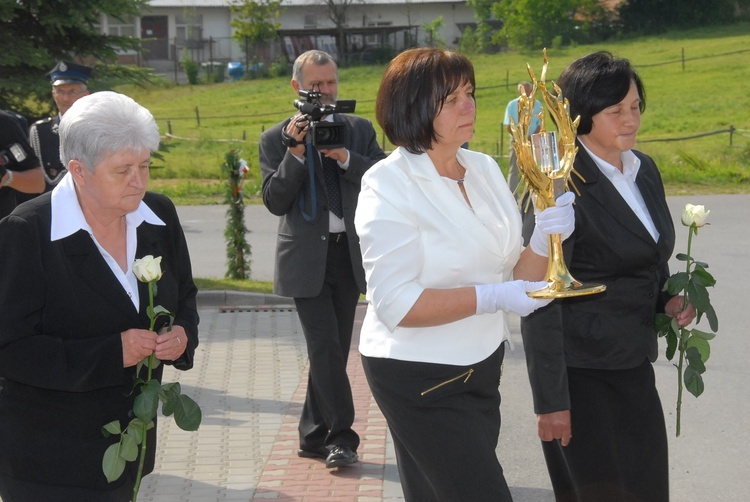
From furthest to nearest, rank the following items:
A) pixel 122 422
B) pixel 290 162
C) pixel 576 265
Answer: pixel 290 162, pixel 576 265, pixel 122 422

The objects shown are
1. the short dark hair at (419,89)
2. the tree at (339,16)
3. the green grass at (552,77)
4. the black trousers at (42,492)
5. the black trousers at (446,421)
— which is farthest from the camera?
the tree at (339,16)

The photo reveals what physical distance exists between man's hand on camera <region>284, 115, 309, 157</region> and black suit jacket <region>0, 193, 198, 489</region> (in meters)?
2.48

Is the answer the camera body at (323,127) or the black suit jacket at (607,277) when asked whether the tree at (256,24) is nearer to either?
the camera body at (323,127)

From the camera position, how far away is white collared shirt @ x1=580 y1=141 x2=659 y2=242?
4.21m

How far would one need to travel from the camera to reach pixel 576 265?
4133 millimetres

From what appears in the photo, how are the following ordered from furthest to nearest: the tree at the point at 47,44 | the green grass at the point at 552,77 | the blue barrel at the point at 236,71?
the blue barrel at the point at 236,71, the green grass at the point at 552,77, the tree at the point at 47,44

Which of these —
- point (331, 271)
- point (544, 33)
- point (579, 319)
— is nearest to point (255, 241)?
point (331, 271)

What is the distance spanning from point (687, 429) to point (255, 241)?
922cm

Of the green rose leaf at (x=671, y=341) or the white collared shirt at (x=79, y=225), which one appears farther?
the green rose leaf at (x=671, y=341)

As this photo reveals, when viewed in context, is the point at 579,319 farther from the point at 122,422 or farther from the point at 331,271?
the point at 331,271

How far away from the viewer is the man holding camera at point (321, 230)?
19.4 ft

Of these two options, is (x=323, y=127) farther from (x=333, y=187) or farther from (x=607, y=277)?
(x=607, y=277)

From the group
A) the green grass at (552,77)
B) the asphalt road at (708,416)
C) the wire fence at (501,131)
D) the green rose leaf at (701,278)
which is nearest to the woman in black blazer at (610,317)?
the green rose leaf at (701,278)

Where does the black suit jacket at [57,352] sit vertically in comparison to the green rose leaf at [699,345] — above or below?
above
